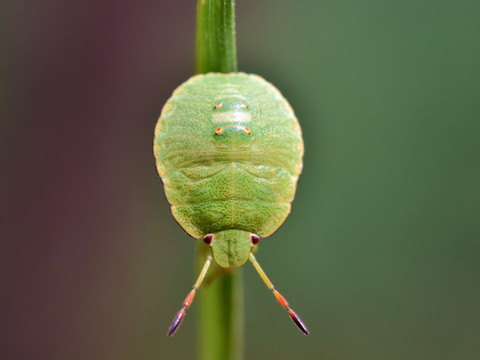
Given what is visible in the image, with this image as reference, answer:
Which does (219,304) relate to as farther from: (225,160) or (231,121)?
(231,121)

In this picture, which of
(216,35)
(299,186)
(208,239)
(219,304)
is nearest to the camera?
(216,35)

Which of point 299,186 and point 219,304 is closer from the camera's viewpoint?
point 219,304

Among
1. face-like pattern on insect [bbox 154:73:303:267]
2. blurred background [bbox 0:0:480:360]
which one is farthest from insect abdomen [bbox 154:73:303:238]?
blurred background [bbox 0:0:480:360]

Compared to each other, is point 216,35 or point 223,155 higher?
point 216,35

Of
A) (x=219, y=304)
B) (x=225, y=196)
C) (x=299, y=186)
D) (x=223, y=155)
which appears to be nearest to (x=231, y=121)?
(x=223, y=155)
